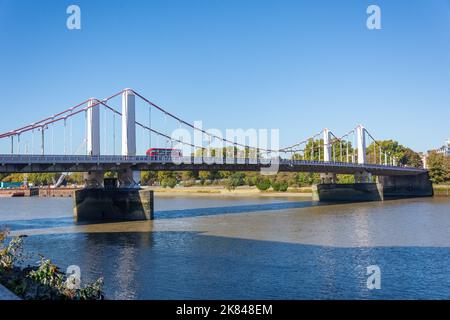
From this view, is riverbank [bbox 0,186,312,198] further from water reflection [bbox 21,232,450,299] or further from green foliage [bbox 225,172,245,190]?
water reflection [bbox 21,232,450,299]

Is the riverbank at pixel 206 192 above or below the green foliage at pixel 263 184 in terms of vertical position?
below

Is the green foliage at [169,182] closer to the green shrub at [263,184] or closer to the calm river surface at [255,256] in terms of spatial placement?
the green shrub at [263,184]

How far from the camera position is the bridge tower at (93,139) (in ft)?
163

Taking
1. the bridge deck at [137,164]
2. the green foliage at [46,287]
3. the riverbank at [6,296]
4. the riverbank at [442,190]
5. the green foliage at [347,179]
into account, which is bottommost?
the riverbank at [442,190]

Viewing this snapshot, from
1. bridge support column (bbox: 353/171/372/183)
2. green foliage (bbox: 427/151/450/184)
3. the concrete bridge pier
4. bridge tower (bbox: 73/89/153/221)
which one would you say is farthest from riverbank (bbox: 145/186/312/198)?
bridge tower (bbox: 73/89/153/221)

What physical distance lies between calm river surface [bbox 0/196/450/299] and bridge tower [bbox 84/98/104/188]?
6.66 meters

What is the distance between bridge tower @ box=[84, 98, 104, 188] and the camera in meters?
49.8

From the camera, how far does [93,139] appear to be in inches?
2023

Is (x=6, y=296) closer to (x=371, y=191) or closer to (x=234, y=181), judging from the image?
(x=371, y=191)

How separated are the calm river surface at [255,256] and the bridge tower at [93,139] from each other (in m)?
6.66

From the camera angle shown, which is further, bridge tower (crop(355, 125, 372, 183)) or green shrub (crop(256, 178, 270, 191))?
green shrub (crop(256, 178, 270, 191))

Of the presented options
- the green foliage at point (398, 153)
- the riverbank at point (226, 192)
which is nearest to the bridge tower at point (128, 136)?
the riverbank at point (226, 192)
